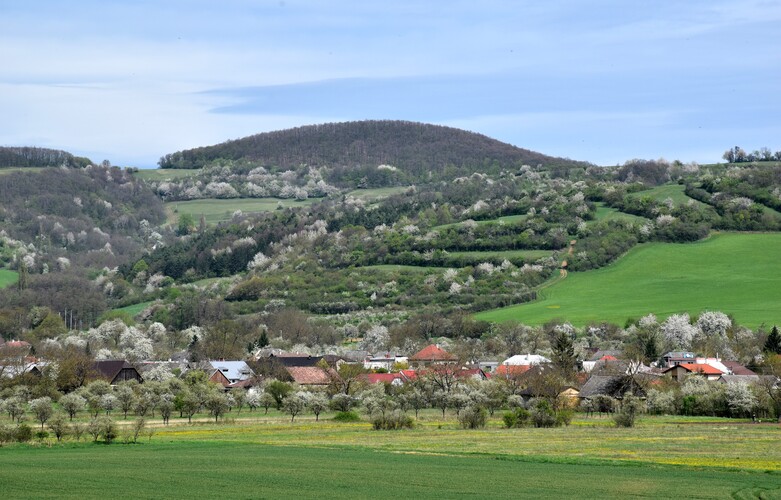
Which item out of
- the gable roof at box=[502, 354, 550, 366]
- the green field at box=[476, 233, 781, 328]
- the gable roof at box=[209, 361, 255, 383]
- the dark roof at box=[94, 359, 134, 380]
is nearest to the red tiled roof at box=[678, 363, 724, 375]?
the gable roof at box=[502, 354, 550, 366]

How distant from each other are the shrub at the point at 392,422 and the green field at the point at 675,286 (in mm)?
84101

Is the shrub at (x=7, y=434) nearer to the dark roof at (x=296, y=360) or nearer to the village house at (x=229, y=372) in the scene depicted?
the village house at (x=229, y=372)

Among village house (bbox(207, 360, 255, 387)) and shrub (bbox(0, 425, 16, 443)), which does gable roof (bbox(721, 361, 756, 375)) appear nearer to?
village house (bbox(207, 360, 255, 387))

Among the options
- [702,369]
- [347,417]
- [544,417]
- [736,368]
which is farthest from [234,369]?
[544,417]

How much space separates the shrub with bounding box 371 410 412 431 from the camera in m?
74.1

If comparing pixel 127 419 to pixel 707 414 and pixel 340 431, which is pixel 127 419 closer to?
pixel 340 431

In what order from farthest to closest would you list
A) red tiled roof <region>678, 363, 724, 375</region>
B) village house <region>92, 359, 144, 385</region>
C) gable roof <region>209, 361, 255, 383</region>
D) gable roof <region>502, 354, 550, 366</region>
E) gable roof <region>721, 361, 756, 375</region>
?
1. gable roof <region>502, 354, 550, 366</region>
2. gable roof <region>209, 361, 255, 383</region>
3. village house <region>92, 359, 144, 385</region>
4. red tiled roof <region>678, 363, 724, 375</region>
5. gable roof <region>721, 361, 756, 375</region>

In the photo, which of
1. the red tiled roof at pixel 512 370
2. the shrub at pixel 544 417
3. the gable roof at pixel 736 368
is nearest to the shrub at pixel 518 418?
the shrub at pixel 544 417

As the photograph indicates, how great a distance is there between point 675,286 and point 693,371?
193ft

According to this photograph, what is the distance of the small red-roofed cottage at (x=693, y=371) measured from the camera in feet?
378

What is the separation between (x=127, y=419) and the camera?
84.0 m

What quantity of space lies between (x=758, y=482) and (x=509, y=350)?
106 meters

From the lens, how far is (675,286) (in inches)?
6826

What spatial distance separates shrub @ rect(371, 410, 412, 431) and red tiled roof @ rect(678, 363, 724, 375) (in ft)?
163
